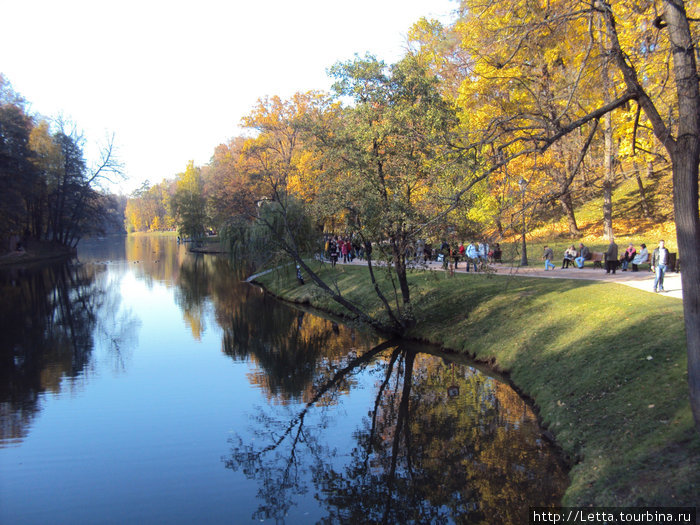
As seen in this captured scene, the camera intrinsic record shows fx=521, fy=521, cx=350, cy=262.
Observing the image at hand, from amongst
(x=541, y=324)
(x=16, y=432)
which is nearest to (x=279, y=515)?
(x=16, y=432)

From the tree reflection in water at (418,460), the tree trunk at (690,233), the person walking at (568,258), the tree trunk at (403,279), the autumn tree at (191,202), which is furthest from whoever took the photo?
the autumn tree at (191,202)

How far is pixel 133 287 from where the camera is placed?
34.3 m

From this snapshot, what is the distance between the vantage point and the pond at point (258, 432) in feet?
27.0

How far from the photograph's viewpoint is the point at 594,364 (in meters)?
10.6

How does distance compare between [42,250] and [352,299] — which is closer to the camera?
[352,299]

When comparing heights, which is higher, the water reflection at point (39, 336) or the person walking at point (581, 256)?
the person walking at point (581, 256)

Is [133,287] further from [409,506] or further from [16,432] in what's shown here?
[409,506]

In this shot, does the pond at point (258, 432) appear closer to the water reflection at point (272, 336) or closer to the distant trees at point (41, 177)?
the water reflection at point (272, 336)

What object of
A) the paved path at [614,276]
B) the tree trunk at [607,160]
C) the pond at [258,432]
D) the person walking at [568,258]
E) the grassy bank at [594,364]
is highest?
the tree trunk at [607,160]

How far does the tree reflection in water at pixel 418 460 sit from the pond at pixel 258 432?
0.11ft

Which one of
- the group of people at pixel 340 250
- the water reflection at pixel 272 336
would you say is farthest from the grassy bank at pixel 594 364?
the group of people at pixel 340 250

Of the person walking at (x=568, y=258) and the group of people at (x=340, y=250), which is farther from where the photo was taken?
the group of people at (x=340, y=250)

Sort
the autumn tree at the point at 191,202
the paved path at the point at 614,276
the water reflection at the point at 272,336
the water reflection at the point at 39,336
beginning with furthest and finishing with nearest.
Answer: the autumn tree at the point at 191,202
the paved path at the point at 614,276
the water reflection at the point at 272,336
the water reflection at the point at 39,336

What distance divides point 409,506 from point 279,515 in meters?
2.01
